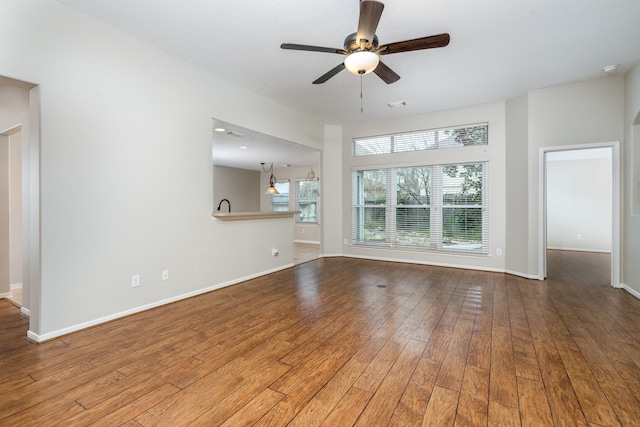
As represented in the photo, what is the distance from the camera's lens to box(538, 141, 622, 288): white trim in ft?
13.0

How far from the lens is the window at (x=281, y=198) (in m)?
9.99

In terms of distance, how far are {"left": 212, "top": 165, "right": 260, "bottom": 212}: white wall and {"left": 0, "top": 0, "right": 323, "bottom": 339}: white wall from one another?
5573mm

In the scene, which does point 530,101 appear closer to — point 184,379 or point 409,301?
point 409,301

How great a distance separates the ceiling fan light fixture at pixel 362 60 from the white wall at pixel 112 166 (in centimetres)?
214

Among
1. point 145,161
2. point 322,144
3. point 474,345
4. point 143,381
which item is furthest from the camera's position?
point 322,144

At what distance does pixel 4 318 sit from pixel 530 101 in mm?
7055

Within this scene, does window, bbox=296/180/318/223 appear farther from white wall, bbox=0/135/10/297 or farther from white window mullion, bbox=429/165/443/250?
white wall, bbox=0/135/10/297

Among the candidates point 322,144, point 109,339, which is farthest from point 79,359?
point 322,144

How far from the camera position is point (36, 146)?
2424 mm

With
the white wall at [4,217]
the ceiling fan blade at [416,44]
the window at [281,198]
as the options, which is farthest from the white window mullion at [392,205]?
the white wall at [4,217]

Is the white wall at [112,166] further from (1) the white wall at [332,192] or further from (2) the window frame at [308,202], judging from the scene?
(2) the window frame at [308,202]

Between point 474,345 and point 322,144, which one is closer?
point 474,345

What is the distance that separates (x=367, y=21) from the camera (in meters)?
2.14

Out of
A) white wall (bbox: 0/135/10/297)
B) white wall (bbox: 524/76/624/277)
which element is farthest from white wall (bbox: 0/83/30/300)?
white wall (bbox: 524/76/624/277)
